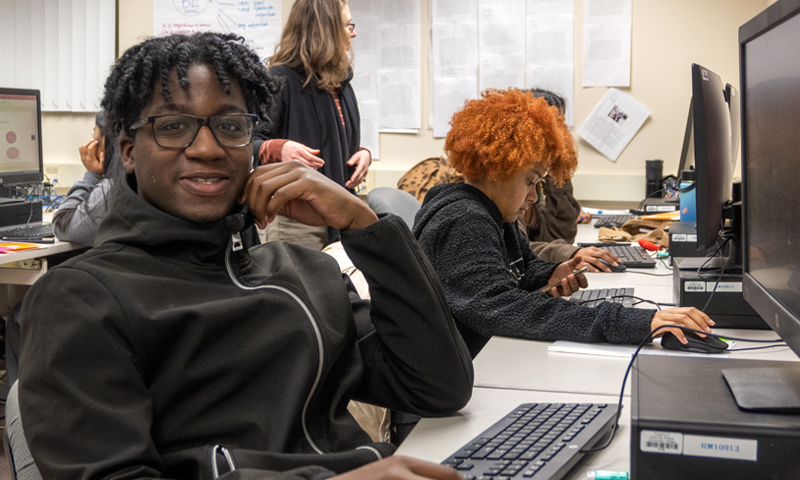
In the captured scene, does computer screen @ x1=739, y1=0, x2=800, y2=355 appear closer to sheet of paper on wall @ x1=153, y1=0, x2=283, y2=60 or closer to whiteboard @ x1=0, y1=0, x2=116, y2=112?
sheet of paper on wall @ x1=153, y1=0, x2=283, y2=60

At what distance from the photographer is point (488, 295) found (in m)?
1.33

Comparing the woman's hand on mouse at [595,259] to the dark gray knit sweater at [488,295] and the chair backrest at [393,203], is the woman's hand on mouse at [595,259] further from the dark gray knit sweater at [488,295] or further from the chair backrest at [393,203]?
the chair backrest at [393,203]

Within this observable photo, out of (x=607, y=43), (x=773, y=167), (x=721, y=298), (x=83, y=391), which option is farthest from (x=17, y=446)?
(x=607, y=43)

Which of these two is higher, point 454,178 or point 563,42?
point 563,42

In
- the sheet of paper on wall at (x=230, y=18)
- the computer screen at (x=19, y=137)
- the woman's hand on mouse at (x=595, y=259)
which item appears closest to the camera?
the woman's hand on mouse at (x=595, y=259)

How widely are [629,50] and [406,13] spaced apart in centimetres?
121

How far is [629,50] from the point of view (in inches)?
143

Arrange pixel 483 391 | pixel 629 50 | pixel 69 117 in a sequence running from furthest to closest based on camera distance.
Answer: pixel 69 117
pixel 629 50
pixel 483 391

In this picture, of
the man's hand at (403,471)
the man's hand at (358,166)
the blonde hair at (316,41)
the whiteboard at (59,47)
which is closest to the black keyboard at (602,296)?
the man's hand at (403,471)

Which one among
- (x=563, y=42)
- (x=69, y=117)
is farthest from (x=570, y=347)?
(x=69, y=117)

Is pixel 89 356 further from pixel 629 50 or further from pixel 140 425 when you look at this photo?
pixel 629 50

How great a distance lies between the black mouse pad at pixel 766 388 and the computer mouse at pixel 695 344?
12.4 inches

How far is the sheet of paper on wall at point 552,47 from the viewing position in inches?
144

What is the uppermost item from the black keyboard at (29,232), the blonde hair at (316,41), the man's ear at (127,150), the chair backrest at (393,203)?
the blonde hair at (316,41)
